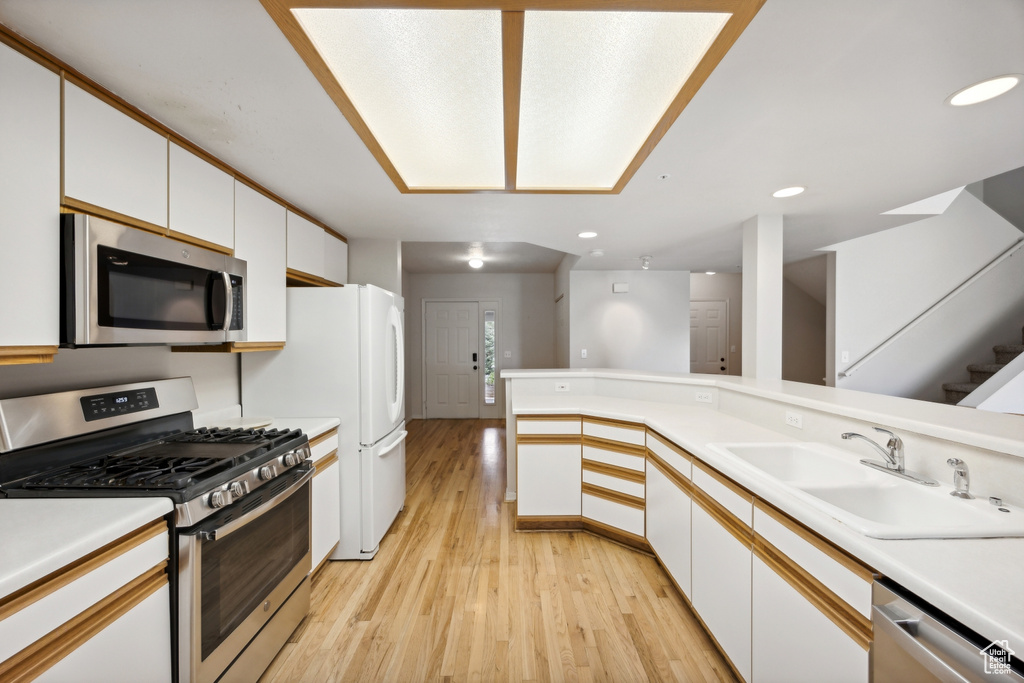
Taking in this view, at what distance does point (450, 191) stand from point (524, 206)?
505 millimetres

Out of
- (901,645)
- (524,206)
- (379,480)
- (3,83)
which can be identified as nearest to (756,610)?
(901,645)

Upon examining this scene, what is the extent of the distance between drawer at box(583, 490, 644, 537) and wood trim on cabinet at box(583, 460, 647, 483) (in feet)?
0.58

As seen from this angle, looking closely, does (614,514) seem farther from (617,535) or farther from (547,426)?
(547,426)

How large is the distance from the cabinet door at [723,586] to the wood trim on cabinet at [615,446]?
649mm

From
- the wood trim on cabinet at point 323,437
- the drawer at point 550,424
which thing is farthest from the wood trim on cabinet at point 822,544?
the wood trim on cabinet at point 323,437

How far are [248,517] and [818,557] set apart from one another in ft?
5.81

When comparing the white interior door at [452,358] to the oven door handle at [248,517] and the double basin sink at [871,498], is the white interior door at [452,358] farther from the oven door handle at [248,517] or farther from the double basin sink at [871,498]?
the double basin sink at [871,498]

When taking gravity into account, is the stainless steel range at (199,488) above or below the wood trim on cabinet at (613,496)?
above

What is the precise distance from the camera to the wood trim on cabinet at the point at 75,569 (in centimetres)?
81

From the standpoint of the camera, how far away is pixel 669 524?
206 centimetres

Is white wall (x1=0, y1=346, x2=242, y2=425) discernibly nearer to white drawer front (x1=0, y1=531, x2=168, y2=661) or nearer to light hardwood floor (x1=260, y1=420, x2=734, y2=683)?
white drawer front (x1=0, y1=531, x2=168, y2=661)

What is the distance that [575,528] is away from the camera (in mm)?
2752

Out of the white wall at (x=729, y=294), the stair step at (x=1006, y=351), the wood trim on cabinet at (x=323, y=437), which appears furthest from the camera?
the white wall at (x=729, y=294)

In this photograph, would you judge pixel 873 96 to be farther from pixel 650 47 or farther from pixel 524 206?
pixel 524 206
